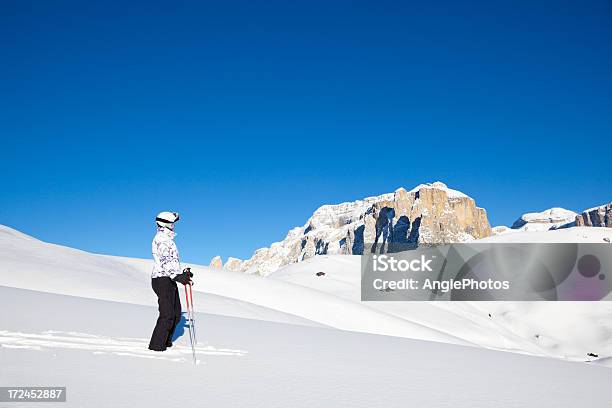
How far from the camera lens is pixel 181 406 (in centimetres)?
465

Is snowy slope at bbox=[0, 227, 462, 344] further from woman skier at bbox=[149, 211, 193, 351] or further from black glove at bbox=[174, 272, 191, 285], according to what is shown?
black glove at bbox=[174, 272, 191, 285]

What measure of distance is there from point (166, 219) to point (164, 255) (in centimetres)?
56

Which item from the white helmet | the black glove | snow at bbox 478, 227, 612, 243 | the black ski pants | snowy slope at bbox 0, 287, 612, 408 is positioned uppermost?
snow at bbox 478, 227, 612, 243

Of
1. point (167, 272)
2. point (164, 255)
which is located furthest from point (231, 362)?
point (164, 255)

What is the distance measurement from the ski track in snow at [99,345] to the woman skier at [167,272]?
46 centimetres

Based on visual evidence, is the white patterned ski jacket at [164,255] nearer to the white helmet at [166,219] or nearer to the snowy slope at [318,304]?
the white helmet at [166,219]

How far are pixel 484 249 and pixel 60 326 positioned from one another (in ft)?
165

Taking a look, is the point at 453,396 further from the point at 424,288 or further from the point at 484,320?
the point at 424,288

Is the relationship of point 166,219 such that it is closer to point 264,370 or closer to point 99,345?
point 99,345

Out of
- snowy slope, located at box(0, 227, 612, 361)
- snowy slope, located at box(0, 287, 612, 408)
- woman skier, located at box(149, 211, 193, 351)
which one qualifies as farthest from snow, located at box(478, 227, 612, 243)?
woman skier, located at box(149, 211, 193, 351)

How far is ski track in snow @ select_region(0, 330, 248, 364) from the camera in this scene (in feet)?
22.4

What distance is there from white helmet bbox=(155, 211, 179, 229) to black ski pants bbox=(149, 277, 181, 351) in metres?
0.83

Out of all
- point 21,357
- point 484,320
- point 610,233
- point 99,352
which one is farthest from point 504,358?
point 610,233

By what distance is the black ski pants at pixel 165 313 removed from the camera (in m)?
7.38
